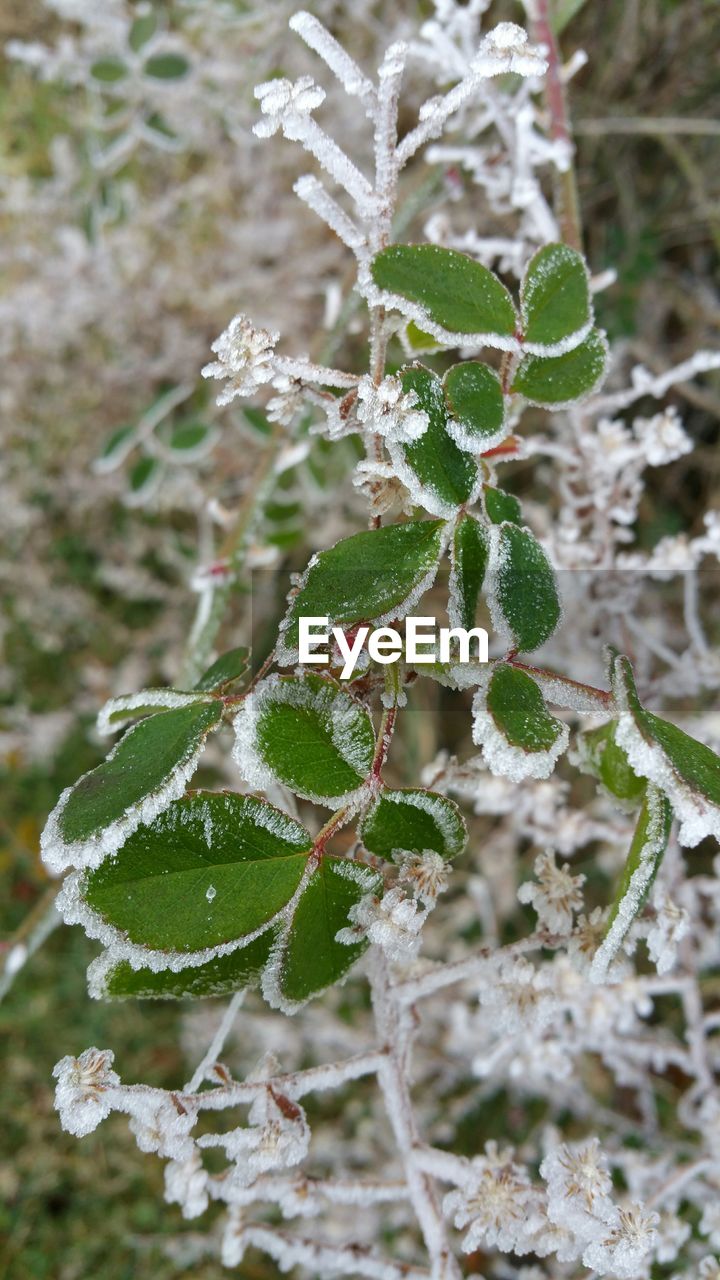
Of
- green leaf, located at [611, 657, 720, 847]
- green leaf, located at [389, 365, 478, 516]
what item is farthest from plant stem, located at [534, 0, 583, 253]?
green leaf, located at [611, 657, 720, 847]

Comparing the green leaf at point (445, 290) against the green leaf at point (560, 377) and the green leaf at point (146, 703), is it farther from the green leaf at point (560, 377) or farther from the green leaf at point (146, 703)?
the green leaf at point (146, 703)

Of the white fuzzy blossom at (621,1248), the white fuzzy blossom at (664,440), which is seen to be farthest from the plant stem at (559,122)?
the white fuzzy blossom at (621,1248)

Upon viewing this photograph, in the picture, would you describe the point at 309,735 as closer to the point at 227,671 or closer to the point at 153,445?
the point at 227,671

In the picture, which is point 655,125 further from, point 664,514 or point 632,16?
point 664,514

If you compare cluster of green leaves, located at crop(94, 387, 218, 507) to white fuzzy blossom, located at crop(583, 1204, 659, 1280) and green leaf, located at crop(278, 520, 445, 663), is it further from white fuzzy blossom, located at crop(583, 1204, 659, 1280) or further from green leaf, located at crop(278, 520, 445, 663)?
white fuzzy blossom, located at crop(583, 1204, 659, 1280)

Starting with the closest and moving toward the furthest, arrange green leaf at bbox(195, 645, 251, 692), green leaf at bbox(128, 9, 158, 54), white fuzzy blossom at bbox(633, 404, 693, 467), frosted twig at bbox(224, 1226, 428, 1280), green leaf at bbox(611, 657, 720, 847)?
green leaf at bbox(611, 657, 720, 847) < green leaf at bbox(195, 645, 251, 692) < frosted twig at bbox(224, 1226, 428, 1280) < white fuzzy blossom at bbox(633, 404, 693, 467) < green leaf at bbox(128, 9, 158, 54)

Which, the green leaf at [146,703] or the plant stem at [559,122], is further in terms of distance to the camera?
the plant stem at [559,122]

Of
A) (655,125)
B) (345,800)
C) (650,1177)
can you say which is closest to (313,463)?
(655,125)
